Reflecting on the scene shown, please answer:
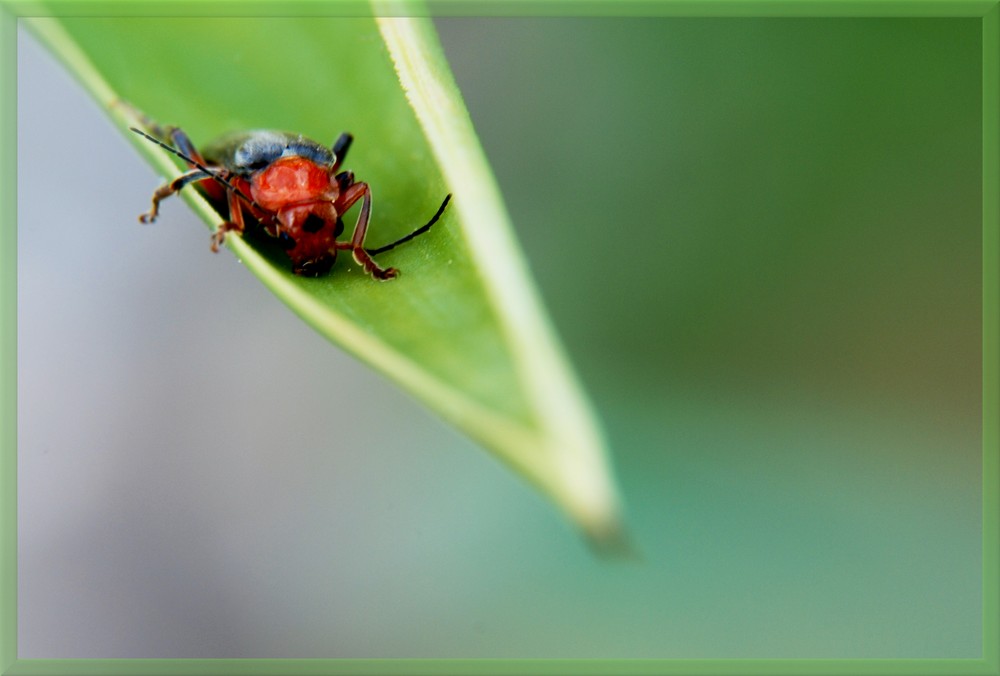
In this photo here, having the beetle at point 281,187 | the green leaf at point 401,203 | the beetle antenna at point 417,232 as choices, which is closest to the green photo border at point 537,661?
the green leaf at point 401,203

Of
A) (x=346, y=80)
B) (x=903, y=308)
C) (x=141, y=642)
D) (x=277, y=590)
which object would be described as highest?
(x=903, y=308)

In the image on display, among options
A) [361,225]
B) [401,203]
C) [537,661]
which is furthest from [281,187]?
[537,661]

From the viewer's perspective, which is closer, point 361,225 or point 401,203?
point 401,203

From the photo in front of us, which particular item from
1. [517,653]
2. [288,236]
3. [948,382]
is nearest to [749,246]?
[948,382]

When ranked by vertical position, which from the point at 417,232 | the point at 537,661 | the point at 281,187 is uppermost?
the point at 281,187

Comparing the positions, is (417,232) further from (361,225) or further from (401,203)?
(361,225)

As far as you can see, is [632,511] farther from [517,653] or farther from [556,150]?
[556,150]

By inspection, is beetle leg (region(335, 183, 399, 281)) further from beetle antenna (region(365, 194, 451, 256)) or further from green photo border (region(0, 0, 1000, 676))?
green photo border (region(0, 0, 1000, 676))
